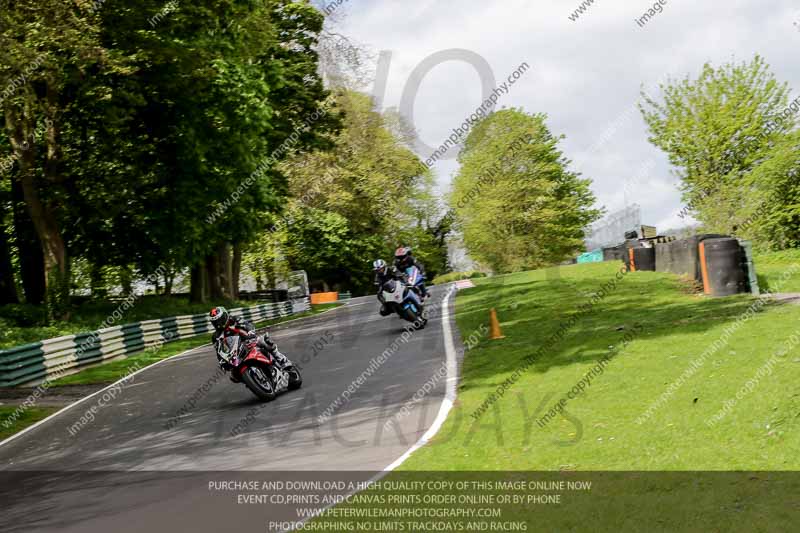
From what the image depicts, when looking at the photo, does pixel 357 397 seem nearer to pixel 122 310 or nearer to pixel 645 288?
pixel 645 288

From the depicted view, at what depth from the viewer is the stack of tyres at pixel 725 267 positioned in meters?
17.5

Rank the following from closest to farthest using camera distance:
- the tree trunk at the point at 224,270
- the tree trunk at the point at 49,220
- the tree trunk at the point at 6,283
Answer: the tree trunk at the point at 49,220, the tree trunk at the point at 6,283, the tree trunk at the point at 224,270

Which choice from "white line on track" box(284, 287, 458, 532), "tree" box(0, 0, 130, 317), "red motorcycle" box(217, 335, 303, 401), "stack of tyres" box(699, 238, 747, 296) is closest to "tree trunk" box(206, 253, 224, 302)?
"tree" box(0, 0, 130, 317)

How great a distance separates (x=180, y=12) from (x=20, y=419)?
1472 cm

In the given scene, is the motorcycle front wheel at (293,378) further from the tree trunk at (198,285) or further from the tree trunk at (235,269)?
the tree trunk at (235,269)

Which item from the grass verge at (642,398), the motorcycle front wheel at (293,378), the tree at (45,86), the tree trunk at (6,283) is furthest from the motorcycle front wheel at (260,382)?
the tree trunk at (6,283)

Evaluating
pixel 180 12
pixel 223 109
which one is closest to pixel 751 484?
pixel 180 12

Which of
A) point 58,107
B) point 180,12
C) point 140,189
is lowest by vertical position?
point 140,189

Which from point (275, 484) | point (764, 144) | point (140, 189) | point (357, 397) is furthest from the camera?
point (764, 144)

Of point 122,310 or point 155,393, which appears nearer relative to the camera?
point 155,393

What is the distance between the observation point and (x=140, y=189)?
28.4 meters

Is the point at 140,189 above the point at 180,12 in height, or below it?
below

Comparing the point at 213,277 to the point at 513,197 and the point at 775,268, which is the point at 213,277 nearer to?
the point at 775,268

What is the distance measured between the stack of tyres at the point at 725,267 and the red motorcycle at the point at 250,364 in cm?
1024
